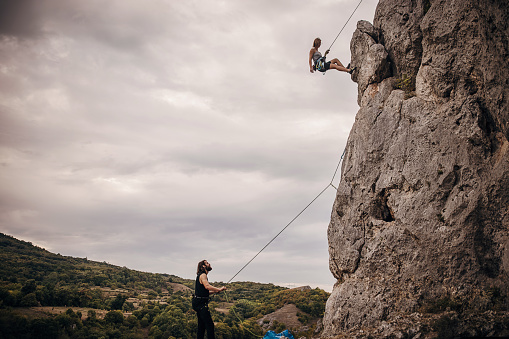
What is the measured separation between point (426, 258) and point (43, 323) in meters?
23.2

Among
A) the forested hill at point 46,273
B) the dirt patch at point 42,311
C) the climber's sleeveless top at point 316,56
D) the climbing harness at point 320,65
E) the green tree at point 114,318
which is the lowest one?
the green tree at point 114,318

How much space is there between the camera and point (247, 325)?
107ft

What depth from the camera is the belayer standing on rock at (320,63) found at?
18842 millimetres

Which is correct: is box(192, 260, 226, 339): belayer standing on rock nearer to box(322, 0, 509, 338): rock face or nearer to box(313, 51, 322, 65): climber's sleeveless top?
box(322, 0, 509, 338): rock face

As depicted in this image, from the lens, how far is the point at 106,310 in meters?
33.8

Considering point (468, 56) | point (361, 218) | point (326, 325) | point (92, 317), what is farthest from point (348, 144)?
point (92, 317)

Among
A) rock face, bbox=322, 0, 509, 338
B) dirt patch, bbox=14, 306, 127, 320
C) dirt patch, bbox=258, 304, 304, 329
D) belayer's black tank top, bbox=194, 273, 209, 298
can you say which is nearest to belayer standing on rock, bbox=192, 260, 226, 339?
belayer's black tank top, bbox=194, 273, 209, 298

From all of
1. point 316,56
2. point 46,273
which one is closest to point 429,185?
point 316,56

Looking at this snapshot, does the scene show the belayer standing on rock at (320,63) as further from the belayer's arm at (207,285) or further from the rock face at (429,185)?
the belayer's arm at (207,285)

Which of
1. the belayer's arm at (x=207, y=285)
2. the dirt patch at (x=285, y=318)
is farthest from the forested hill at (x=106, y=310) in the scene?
the belayer's arm at (x=207, y=285)

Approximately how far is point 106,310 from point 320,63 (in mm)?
32793

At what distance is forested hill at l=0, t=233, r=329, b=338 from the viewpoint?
2281 cm

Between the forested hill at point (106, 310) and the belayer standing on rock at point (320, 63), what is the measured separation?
1466 centimetres

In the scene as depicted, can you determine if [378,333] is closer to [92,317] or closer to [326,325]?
[326,325]
